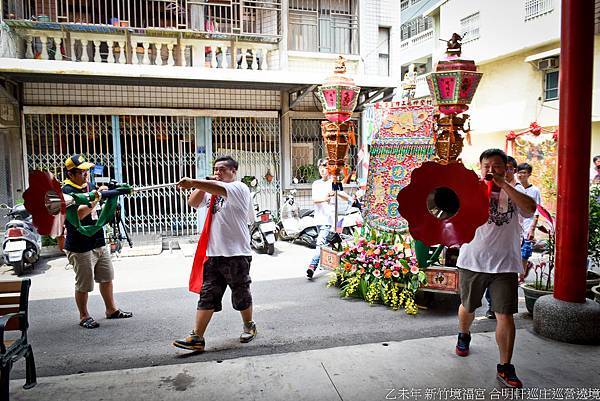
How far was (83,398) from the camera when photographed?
2922mm

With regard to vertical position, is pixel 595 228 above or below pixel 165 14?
below

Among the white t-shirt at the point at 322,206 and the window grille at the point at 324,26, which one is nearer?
the white t-shirt at the point at 322,206

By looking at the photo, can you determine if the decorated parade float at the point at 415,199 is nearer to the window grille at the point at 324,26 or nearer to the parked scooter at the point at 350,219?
the parked scooter at the point at 350,219

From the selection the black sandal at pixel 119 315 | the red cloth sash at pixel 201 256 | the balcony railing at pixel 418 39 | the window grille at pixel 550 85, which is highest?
the balcony railing at pixel 418 39

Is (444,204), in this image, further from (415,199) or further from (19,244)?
(19,244)

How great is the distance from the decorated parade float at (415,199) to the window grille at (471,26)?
32.2 feet

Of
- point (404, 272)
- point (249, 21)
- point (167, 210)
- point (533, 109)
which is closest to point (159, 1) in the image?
point (249, 21)

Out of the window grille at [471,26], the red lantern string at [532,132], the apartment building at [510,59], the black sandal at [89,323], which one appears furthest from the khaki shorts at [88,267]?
the window grille at [471,26]

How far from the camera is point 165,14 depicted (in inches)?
362

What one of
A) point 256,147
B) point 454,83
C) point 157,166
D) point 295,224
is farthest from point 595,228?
point 157,166

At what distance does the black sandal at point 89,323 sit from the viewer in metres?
4.30

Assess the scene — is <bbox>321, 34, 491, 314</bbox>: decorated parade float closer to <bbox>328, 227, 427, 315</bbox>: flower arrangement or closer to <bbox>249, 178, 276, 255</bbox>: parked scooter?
<bbox>328, 227, 427, 315</bbox>: flower arrangement

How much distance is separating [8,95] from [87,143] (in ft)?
4.75

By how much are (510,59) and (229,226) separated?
12.0 metres
